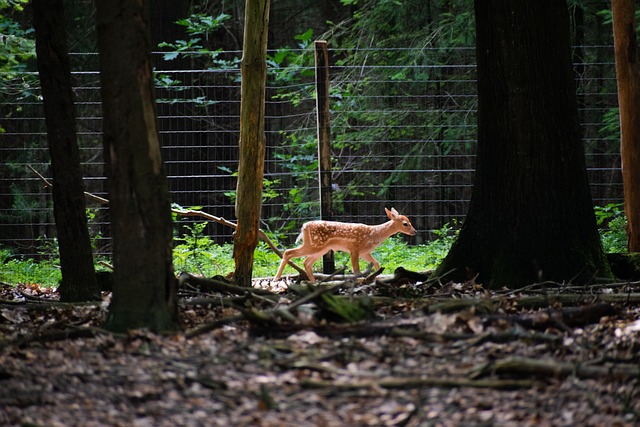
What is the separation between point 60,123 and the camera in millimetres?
5805

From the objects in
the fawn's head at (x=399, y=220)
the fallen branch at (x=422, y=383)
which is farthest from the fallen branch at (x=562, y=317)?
the fawn's head at (x=399, y=220)

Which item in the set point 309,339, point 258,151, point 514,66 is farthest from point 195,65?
point 309,339

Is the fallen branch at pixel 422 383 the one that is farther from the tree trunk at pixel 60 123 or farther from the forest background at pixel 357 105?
the forest background at pixel 357 105

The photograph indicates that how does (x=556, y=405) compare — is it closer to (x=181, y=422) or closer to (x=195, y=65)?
(x=181, y=422)

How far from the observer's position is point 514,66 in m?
6.47

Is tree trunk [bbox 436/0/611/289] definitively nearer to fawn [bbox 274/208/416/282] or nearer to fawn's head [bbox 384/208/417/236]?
fawn [bbox 274/208/416/282]

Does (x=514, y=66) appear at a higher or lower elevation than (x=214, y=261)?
higher

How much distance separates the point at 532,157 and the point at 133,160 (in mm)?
3501

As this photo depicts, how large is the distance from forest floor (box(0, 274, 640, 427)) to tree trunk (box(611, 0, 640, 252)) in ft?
14.2

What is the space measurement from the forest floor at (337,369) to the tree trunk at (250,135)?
301 centimetres

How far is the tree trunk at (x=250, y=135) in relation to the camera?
25.7 ft

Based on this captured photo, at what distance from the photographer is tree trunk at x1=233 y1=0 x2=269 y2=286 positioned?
25.7 ft

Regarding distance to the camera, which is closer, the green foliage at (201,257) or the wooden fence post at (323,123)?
the wooden fence post at (323,123)

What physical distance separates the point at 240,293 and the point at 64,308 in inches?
46.8
